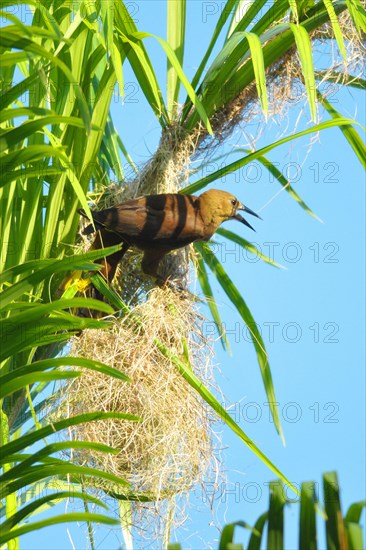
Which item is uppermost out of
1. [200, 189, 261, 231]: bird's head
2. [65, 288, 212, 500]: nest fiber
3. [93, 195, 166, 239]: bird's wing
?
[200, 189, 261, 231]: bird's head

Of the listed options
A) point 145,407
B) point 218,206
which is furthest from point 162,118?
point 145,407

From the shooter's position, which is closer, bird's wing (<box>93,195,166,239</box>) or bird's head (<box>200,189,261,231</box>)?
bird's wing (<box>93,195,166,239</box>)

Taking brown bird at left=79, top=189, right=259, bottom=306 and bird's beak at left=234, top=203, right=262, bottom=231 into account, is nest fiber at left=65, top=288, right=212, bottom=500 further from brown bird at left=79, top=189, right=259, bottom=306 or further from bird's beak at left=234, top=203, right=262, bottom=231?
bird's beak at left=234, top=203, right=262, bottom=231

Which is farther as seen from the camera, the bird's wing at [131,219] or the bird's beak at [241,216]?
the bird's beak at [241,216]

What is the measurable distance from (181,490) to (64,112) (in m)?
1.08

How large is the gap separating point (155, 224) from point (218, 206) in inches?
10.2

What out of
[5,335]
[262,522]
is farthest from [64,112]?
[262,522]

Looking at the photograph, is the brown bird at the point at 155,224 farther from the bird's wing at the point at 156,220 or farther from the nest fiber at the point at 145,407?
→ the nest fiber at the point at 145,407

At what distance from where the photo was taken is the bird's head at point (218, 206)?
2.68 metres

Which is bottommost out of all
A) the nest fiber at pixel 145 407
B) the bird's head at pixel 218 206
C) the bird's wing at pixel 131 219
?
the nest fiber at pixel 145 407

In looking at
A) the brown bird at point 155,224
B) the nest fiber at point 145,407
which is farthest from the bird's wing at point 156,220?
the nest fiber at point 145,407

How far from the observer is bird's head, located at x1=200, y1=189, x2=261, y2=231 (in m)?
2.68

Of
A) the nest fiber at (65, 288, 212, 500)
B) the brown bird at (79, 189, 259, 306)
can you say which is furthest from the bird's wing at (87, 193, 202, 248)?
the nest fiber at (65, 288, 212, 500)

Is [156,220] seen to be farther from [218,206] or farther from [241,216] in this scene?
[241,216]
